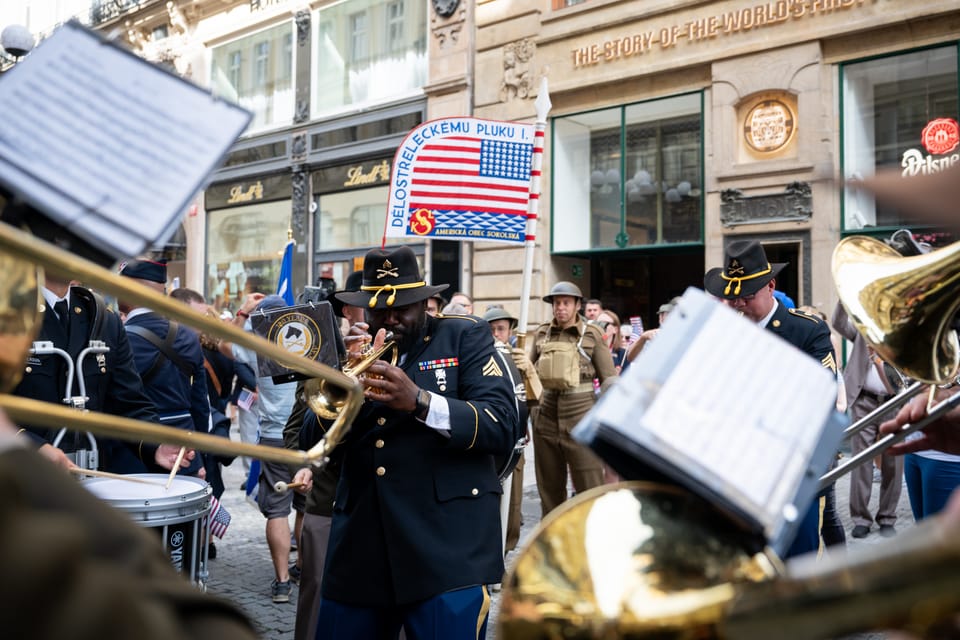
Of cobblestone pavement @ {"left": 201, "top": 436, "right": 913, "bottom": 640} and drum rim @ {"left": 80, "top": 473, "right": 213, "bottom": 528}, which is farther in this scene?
cobblestone pavement @ {"left": 201, "top": 436, "right": 913, "bottom": 640}

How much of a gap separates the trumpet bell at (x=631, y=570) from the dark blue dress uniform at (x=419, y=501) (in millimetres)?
1774

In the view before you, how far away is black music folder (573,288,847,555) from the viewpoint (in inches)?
37.8

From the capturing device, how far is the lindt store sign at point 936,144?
983cm

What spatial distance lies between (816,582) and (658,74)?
12.6m

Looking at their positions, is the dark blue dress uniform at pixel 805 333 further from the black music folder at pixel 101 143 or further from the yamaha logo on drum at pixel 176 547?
the black music folder at pixel 101 143

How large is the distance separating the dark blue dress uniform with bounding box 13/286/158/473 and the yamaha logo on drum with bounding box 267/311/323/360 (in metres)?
1.00

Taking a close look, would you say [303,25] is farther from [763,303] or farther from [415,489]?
[415,489]

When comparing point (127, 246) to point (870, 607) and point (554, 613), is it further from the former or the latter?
point (870, 607)

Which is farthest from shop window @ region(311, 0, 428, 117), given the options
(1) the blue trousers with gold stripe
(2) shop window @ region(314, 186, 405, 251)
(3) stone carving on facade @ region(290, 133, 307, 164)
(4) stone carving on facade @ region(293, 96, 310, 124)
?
(1) the blue trousers with gold stripe

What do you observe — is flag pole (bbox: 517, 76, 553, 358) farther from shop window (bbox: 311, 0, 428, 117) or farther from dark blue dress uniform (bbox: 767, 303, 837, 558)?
shop window (bbox: 311, 0, 428, 117)

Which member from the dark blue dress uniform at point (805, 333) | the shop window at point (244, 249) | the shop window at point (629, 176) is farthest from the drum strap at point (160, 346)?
the shop window at point (244, 249)

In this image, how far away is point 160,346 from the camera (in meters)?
4.95

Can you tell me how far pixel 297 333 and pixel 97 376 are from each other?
A: 1370mm

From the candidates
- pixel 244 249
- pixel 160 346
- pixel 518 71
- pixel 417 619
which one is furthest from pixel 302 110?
pixel 417 619
